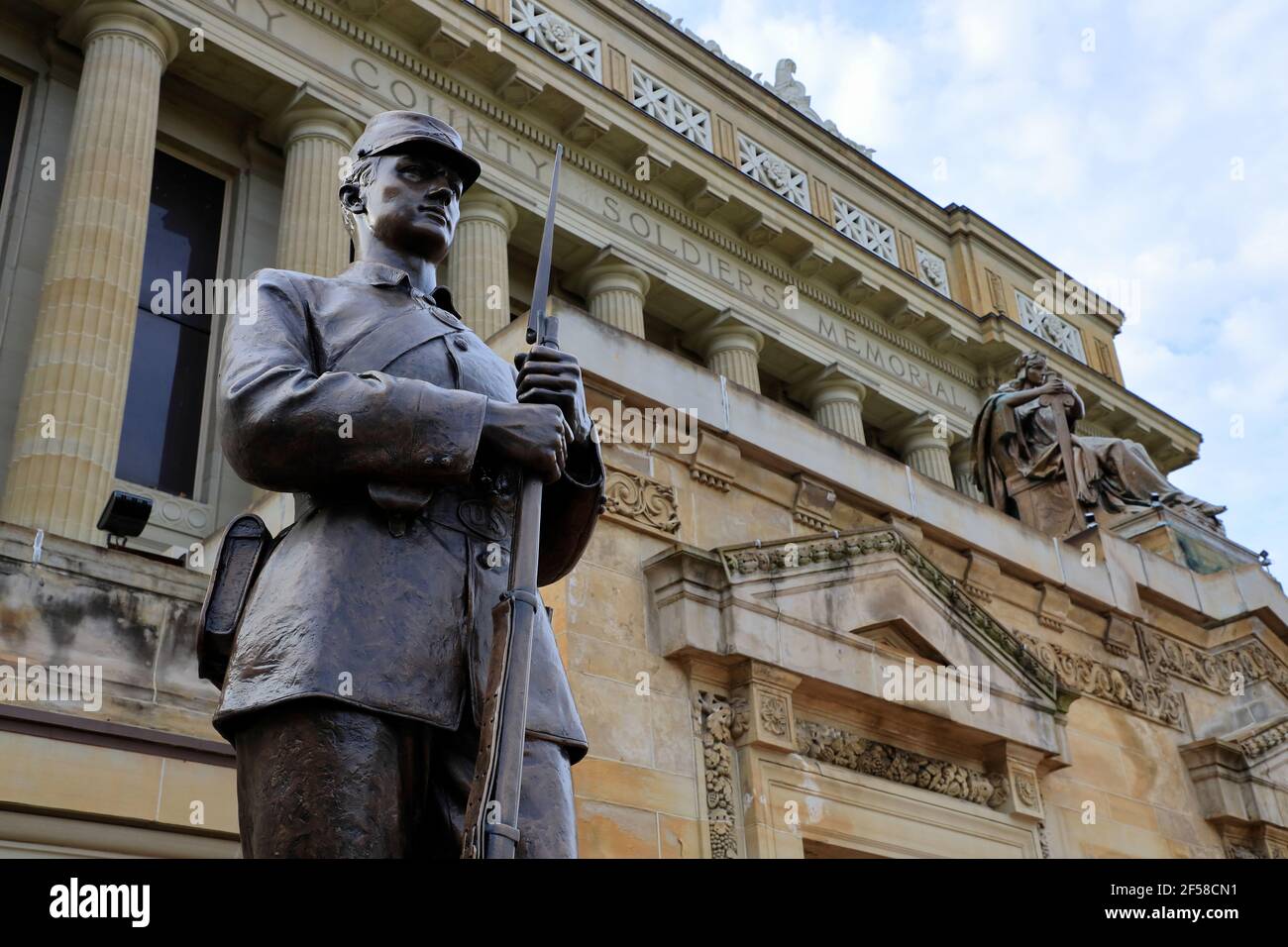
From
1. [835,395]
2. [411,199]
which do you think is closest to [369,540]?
[411,199]

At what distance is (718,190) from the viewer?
29.9 m

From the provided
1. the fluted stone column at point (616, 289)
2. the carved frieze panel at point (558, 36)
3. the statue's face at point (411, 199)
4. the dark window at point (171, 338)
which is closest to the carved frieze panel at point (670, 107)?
the carved frieze panel at point (558, 36)

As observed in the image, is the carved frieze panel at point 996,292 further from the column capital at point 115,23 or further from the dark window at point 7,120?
the dark window at point 7,120

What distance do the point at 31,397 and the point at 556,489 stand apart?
1572 centimetres

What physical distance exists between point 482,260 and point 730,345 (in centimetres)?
730

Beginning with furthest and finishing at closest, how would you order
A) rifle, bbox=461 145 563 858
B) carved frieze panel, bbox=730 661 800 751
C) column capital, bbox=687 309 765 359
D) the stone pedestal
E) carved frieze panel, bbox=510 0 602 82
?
column capital, bbox=687 309 765 359
carved frieze panel, bbox=510 0 602 82
the stone pedestal
carved frieze panel, bbox=730 661 800 751
rifle, bbox=461 145 563 858

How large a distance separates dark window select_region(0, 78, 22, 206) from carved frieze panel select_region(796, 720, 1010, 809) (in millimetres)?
16461

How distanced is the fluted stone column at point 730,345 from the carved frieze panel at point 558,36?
5882 millimetres

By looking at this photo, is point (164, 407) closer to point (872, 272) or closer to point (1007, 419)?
point (1007, 419)

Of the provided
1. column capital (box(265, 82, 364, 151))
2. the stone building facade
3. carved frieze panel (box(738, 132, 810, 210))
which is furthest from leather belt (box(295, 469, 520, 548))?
carved frieze panel (box(738, 132, 810, 210))

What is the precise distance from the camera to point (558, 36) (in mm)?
29297

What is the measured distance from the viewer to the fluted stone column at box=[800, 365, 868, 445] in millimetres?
32188

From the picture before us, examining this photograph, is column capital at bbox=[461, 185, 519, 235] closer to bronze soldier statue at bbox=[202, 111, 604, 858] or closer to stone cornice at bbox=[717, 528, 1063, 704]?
stone cornice at bbox=[717, 528, 1063, 704]
